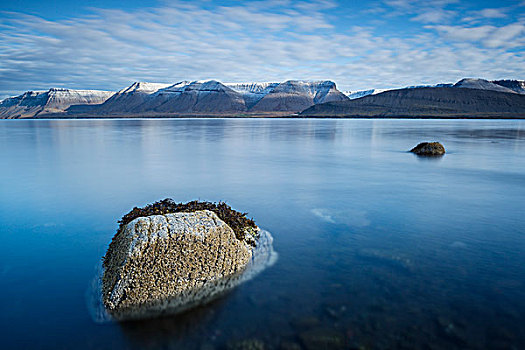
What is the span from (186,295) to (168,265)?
654mm

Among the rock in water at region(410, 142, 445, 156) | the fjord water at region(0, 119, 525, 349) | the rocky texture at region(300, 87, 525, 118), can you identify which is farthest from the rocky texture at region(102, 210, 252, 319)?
the rocky texture at region(300, 87, 525, 118)

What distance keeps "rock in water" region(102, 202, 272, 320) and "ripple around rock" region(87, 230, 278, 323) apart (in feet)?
0.06

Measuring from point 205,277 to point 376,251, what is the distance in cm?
421

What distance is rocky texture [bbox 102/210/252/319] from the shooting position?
656 cm

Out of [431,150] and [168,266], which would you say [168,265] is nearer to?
[168,266]

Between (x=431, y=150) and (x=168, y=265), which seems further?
(x=431, y=150)

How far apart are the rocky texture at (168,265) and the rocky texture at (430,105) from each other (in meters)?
160

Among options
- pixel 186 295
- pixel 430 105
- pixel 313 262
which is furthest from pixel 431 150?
pixel 430 105

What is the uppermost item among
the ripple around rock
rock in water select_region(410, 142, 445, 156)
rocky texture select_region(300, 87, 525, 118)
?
rocky texture select_region(300, 87, 525, 118)

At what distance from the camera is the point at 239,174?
19.3m

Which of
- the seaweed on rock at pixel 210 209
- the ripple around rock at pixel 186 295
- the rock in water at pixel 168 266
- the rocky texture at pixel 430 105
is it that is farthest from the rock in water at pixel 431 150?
the rocky texture at pixel 430 105

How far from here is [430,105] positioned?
17612 cm

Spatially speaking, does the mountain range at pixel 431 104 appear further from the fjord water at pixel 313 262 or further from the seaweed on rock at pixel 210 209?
the seaweed on rock at pixel 210 209

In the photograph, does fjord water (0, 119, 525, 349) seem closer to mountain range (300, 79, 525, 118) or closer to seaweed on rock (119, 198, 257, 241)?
seaweed on rock (119, 198, 257, 241)
